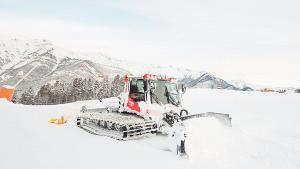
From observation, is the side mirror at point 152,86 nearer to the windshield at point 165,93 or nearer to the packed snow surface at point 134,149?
the windshield at point 165,93

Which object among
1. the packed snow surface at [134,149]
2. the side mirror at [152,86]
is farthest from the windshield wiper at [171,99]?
the packed snow surface at [134,149]

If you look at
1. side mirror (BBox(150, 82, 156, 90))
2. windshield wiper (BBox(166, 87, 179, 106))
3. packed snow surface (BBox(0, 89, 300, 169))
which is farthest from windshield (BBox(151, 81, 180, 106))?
packed snow surface (BBox(0, 89, 300, 169))

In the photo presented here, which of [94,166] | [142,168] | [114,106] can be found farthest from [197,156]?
[114,106]

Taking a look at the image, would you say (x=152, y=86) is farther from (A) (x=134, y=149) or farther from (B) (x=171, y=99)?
(A) (x=134, y=149)

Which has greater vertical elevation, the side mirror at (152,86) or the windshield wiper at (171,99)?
the side mirror at (152,86)

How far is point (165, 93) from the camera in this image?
14.7 m

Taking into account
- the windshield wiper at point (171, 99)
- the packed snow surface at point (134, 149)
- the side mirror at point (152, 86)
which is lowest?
the packed snow surface at point (134, 149)

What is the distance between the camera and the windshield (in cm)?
1424

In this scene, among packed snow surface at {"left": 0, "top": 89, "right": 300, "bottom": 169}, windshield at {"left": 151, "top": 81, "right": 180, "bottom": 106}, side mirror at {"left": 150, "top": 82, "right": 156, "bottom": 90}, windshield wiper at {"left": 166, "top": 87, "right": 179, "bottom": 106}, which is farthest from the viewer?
windshield wiper at {"left": 166, "top": 87, "right": 179, "bottom": 106}

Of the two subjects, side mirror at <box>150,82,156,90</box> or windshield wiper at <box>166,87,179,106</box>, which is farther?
windshield wiper at <box>166,87,179,106</box>

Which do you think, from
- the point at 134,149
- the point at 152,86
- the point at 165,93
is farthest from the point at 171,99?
the point at 134,149

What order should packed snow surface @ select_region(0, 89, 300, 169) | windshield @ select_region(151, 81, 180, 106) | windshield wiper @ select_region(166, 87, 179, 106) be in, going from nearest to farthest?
1. packed snow surface @ select_region(0, 89, 300, 169)
2. windshield @ select_region(151, 81, 180, 106)
3. windshield wiper @ select_region(166, 87, 179, 106)

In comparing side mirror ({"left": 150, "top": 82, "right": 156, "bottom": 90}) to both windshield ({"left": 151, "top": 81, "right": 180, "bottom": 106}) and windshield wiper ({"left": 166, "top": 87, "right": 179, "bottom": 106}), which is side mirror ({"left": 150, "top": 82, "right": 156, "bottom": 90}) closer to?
windshield ({"left": 151, "top": 81, "right": 180, "bottom": 106})

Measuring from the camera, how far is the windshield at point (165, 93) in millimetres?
14242
